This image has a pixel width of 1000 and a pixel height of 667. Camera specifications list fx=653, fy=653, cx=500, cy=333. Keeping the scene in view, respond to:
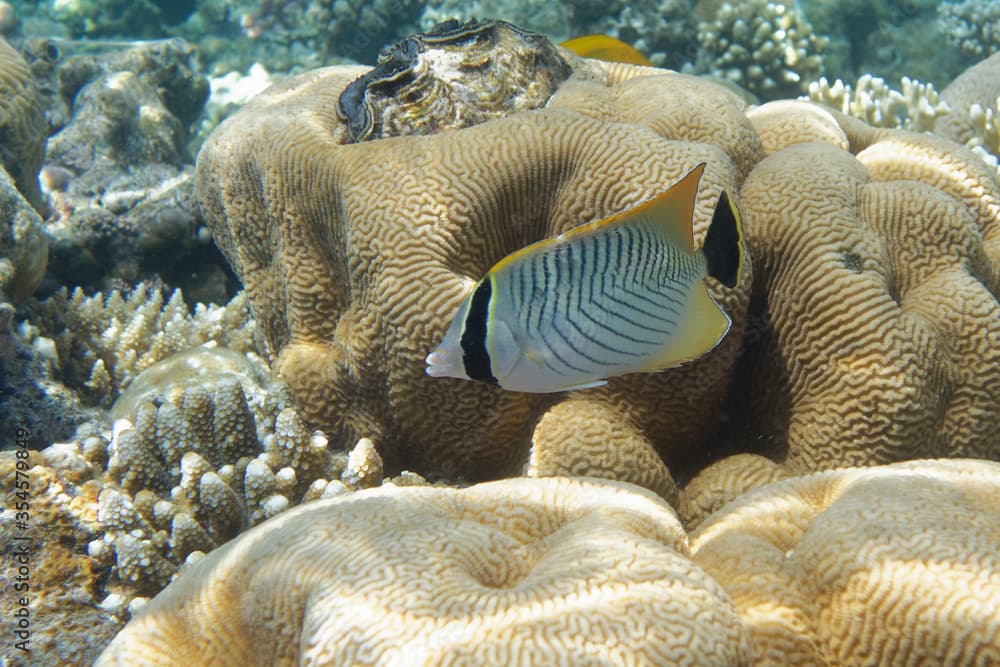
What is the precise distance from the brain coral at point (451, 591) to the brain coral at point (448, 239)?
0.67 metres

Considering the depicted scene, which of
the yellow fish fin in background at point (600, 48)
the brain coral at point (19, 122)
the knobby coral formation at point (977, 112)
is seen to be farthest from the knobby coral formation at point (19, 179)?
the knobby coral formation at point (977, 112)

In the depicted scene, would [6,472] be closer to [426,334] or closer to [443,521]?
[426,334]

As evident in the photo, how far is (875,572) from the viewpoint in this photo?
5.17 ft

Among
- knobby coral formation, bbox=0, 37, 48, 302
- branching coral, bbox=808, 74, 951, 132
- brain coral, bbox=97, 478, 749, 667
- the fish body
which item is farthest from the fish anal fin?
branching coral, bbox=808, 74, 951, 132

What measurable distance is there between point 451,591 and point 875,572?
102 cm

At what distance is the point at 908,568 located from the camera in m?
1.55

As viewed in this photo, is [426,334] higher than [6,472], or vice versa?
[426,334]

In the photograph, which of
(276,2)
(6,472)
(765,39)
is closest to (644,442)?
(6,472)

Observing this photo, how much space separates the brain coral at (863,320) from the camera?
96.3 inches

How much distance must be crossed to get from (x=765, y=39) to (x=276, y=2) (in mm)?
9638

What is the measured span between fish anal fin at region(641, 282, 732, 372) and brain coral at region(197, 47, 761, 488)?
898 millimetres

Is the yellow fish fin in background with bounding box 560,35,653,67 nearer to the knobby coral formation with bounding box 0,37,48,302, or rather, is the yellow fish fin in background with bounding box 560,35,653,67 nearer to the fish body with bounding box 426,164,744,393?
the knobby coral formation with bounding box 0,37,48,302

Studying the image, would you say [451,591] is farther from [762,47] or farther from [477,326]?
[762,47]

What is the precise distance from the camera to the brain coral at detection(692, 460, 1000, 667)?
57.9 inches
